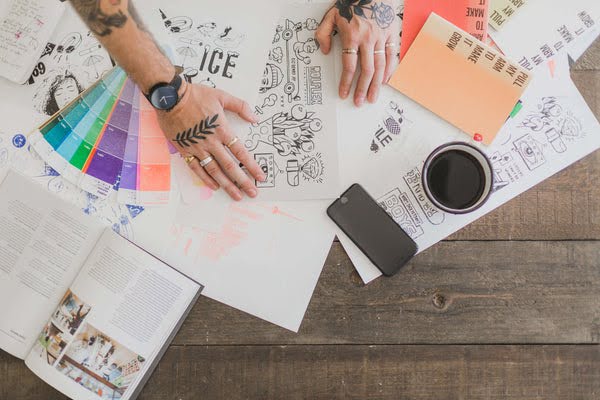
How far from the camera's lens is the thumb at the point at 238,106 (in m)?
0.77

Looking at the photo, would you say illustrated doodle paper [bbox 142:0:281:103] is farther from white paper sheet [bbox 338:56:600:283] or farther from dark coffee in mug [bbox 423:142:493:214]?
dark coffee in mug [bbox 423:142:493:214]

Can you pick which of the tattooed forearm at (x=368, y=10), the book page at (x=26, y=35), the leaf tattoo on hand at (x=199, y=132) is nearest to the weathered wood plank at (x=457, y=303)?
the leaf tattoo on hand at (x=199, y=132)

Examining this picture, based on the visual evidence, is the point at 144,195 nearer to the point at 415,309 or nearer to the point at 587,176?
the point at 415,309

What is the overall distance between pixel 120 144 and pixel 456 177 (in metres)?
0.50

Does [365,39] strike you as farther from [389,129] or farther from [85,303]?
[85,303]

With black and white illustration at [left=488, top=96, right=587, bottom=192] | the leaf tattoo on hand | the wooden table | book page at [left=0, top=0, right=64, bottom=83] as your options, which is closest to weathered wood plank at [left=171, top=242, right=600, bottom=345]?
the wooden table

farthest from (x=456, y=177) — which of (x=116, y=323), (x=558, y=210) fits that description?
(x=116, y=323)

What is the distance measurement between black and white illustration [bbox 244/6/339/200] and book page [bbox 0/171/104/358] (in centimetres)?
28

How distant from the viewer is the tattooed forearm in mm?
769

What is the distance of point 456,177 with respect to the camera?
2.43ft

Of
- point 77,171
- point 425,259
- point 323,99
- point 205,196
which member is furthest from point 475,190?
point 77,171

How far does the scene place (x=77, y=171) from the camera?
0.80 metres

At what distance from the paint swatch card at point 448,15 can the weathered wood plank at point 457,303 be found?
318 millimetres

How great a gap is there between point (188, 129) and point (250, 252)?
203mm
